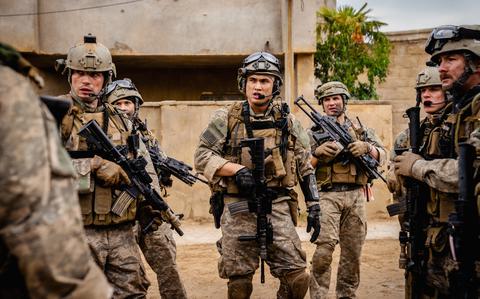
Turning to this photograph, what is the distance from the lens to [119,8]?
1427cm

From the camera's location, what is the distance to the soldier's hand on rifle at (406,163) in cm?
442

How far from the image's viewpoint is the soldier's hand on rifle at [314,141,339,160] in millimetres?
6555

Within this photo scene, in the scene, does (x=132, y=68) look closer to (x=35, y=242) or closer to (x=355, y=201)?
(x=355, y=201)

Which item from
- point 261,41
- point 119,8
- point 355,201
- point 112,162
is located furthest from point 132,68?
point 112,162

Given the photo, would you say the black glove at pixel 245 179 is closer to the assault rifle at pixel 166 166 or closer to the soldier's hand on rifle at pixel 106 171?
the soldier's hand on rifle at pixel 106 171

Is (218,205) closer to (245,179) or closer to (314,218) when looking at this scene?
(245,179)

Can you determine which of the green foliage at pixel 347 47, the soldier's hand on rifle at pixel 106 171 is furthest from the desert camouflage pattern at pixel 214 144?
the green foliage at pixel 347 47

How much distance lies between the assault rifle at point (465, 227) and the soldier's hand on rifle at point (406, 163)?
0.68m

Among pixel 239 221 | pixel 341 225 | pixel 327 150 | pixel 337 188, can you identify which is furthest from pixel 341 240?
pixel 239 221

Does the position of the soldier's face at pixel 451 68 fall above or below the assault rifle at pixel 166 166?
above

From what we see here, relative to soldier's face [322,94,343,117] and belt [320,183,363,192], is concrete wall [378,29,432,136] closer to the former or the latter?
soldier's face [322,94,343,117]

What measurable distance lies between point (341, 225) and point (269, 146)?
1.88 metres

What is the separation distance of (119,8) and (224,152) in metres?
9.91

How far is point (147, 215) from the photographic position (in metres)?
4.85
